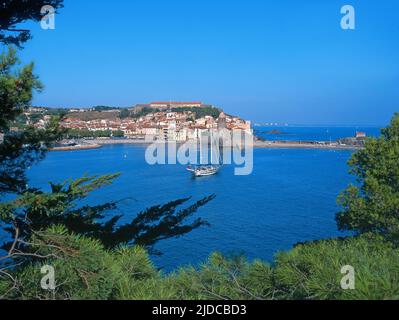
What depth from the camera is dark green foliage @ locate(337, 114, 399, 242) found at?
16.7ft

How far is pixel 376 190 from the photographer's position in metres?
5.27

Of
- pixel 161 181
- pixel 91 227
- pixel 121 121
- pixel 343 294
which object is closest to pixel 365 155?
pixel 91 227

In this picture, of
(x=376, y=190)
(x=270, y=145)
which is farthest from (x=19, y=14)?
(x=270, y=145)

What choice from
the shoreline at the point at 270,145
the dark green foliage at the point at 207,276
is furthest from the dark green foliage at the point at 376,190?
the shoreline at the point at 270,145

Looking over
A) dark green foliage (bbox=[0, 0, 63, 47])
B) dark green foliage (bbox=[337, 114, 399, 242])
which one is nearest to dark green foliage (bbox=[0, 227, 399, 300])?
dark green foliage (bbox=[0, 0, 63, 47])

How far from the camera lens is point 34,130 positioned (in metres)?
2.97

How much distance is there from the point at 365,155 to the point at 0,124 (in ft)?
17.1

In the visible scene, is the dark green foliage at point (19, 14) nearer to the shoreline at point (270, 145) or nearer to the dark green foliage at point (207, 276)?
the dark green foliage at point (207, 276)

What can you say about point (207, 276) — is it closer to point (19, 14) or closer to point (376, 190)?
point (19, 14)

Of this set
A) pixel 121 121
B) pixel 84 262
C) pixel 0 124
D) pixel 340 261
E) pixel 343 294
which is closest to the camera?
pixel 343 294

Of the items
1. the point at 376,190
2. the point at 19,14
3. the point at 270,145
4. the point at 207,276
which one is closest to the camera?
the point at 207,276

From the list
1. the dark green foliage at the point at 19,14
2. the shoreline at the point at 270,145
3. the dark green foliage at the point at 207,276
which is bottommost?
the shoreline at the point at 270,145

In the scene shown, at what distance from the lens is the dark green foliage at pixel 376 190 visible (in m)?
5.09
